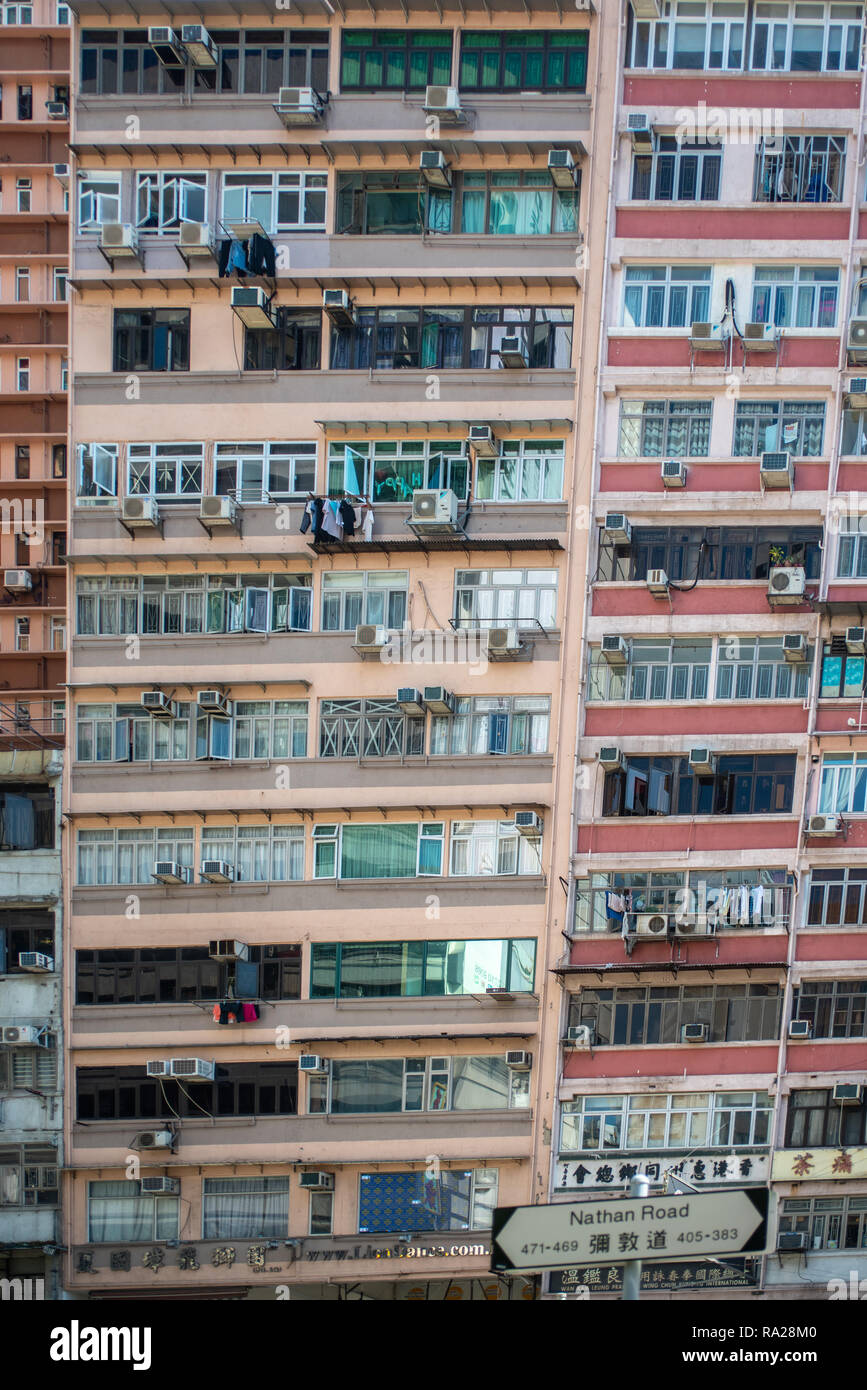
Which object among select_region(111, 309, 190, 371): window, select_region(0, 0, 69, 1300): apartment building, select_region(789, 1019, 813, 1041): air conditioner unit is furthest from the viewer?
select_region(0, 0, 69, 1300): apartment building

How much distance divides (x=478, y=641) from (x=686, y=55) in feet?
33.9

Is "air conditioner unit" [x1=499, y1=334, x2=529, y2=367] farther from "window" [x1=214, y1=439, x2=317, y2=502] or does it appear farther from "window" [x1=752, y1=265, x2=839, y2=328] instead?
"window" [x1=752, y1=265, x2=839, y2=328]

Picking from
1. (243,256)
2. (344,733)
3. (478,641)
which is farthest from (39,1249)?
(243,256)

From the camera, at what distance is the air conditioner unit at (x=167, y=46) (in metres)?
32.6

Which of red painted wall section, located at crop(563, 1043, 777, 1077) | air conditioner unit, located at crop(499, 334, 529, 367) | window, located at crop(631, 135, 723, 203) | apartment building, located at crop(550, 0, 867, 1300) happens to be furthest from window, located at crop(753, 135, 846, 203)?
red painted wall section, located at crop(563, 1043, 777, 1077)

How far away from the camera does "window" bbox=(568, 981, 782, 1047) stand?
1231 inches

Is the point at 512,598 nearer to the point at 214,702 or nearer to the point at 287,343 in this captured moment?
the point at 214,702

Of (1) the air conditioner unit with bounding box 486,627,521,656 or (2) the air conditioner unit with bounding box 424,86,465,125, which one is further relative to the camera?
(2) the air conditioner unit with bounding box 424,86,465,125

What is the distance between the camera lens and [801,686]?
3162 cm

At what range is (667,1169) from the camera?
30891 mm

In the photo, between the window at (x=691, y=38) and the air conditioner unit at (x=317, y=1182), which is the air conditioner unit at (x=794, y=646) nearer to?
the window at (x=691, y=38)

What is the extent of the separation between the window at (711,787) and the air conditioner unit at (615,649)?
5.49ft

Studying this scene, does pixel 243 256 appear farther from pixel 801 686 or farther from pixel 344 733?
pixel 801 686

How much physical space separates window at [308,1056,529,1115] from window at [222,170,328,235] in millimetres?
13837
